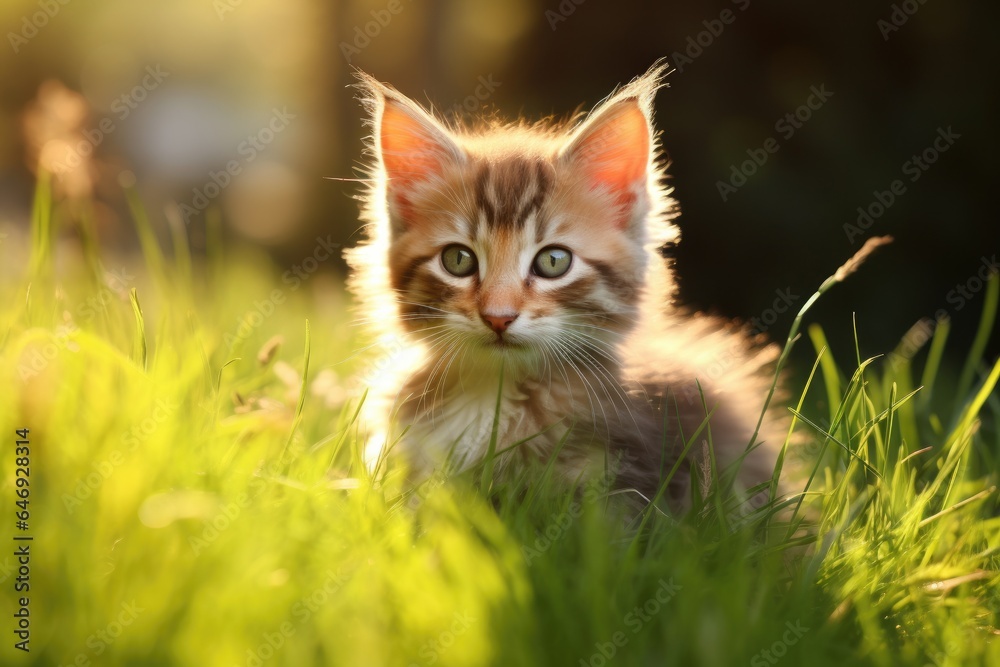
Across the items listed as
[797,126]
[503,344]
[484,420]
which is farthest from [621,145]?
[797,126]

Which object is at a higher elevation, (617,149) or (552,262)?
(617,149)

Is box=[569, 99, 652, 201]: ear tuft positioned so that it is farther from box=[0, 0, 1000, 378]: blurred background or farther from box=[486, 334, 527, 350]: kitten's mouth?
box=[0, 0, 1000, 378]: blurred background

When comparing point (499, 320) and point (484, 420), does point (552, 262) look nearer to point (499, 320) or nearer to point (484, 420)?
point (499, 320)

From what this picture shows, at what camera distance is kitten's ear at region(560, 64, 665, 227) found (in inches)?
79.7

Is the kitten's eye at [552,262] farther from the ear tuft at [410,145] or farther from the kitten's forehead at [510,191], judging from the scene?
the ear tuft at [410,145]

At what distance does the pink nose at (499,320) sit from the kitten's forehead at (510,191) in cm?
25

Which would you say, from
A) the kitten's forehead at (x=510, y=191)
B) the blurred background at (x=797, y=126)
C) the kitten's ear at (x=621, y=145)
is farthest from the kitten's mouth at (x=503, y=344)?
the blurred background at (x=797, y=126)

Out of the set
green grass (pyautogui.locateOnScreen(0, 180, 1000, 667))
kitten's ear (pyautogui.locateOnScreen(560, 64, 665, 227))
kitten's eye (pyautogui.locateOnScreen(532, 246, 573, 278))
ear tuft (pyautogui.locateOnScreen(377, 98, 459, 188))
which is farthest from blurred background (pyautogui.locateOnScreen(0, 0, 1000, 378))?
green grass (pyautogui.locateOnScreen(0, 180, 1000, 667))

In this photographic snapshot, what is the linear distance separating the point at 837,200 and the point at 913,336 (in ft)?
3.34

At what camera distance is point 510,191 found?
2.08 m

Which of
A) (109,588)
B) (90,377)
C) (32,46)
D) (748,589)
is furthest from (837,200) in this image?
(32,46)

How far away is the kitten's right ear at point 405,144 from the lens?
213cm

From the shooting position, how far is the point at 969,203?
12.5 ft

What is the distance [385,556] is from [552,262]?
905 mm
